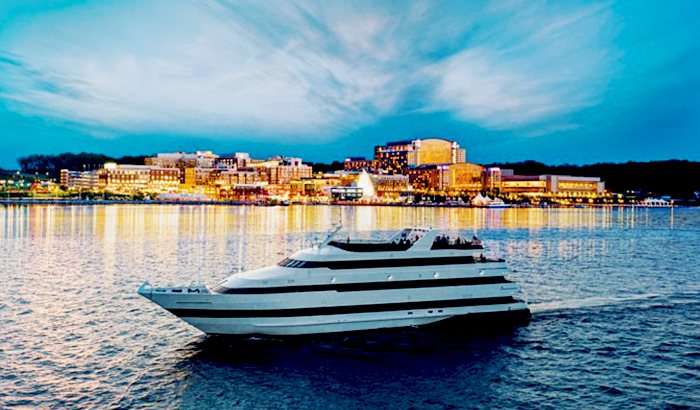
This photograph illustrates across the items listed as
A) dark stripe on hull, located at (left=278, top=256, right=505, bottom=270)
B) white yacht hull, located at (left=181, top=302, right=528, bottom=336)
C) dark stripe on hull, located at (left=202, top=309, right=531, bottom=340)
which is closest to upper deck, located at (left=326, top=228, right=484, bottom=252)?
dark stripe on hull, located at (left=278, top=256, right=505, bottom=270)

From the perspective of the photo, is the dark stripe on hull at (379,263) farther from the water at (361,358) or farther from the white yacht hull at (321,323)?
the water at (361,358)

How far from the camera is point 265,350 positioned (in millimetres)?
19906

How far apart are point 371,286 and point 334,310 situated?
1.75m

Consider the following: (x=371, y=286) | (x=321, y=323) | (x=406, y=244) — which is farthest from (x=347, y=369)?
(x=406, y=244)

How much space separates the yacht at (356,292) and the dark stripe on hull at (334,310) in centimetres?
4

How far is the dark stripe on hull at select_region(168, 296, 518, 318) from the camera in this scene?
20.4 m

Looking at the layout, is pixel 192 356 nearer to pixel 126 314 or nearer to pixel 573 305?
pixel 126 314

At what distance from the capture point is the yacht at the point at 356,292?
20.4 meters

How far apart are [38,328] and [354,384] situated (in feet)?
49.7

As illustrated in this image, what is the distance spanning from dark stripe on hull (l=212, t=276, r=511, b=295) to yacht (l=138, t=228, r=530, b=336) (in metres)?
0.04

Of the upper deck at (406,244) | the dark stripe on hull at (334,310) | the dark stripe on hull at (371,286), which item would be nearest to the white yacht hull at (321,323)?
the dark stripe on hull at (334,310)

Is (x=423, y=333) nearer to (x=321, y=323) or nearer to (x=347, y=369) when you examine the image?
(x=321, y=323)

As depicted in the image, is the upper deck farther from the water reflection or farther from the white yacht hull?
the water reflection

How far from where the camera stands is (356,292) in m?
21.6
